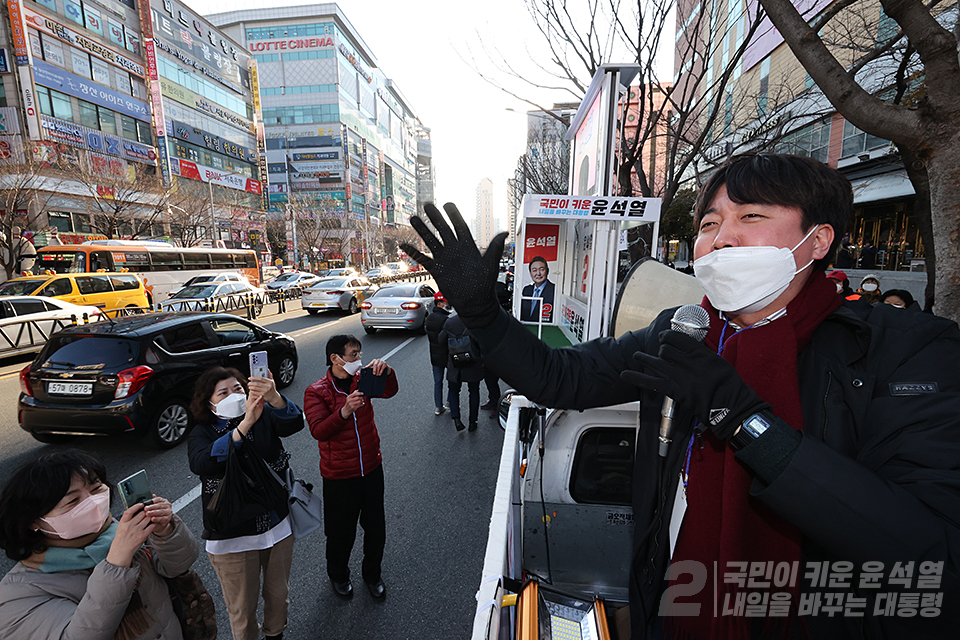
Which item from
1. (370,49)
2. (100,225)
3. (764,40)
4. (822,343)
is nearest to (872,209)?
(764,40)

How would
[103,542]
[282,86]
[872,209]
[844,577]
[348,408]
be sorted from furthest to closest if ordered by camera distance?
[282,86] < [872,209] < [348,408] < [103,542] < [844,577]

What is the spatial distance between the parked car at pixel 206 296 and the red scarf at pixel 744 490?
58.4 feet

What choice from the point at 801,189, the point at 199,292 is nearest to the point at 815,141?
the point at 801,189

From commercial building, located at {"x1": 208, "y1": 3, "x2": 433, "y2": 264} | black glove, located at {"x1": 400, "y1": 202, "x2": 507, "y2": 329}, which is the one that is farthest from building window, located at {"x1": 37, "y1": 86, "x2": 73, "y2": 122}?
black glove, located at {"x1": 400, "y1": 202, "x2": 507, "y2": 329}

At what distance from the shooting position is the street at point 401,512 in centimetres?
285

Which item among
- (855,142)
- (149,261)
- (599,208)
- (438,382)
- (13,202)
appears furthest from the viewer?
(149,261)

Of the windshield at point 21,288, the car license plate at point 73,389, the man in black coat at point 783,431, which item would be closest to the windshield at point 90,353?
the car license plate at point 73,389

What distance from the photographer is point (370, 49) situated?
87.6 m

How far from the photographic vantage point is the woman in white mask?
1.43 m

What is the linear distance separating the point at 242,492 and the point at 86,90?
41.5m

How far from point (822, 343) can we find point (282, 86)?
87585 mm

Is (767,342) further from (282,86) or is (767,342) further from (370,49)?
(370,49)

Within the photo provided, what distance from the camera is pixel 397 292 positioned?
44.0ft

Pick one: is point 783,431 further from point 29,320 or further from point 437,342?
point 29,320
